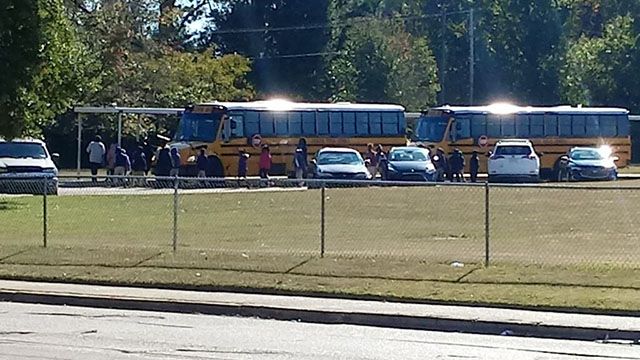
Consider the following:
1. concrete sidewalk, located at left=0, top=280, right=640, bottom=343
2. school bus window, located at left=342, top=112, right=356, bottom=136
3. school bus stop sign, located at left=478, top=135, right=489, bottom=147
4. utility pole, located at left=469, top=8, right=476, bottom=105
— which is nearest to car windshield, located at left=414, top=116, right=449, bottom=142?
school bus stop sign, located at left=478, top=135, right=489, bottom=147

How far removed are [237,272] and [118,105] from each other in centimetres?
4435

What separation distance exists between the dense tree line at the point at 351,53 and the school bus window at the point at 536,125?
18.7m

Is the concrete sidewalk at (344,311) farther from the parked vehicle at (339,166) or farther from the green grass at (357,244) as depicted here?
the parked vehicle at (339,166)

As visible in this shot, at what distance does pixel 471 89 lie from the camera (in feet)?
273

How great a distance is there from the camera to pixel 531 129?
57875 millimetres

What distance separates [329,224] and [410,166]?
22539 millimetres

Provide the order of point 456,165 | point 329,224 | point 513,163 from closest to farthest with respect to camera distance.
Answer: point 329,224 → point 513,163 → point 456,165

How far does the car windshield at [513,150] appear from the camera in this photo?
50.9 metres

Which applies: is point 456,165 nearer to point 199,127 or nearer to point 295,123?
point 295,123

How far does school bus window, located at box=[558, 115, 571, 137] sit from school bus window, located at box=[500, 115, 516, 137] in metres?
2.08

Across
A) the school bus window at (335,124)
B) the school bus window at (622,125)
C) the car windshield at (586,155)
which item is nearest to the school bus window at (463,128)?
the school bus window at (335,124)

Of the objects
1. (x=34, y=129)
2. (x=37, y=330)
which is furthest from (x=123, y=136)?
(x=37, y=330)

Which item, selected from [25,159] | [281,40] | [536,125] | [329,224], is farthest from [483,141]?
[329,224]

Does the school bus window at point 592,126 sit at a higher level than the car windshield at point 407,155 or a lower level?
higher
